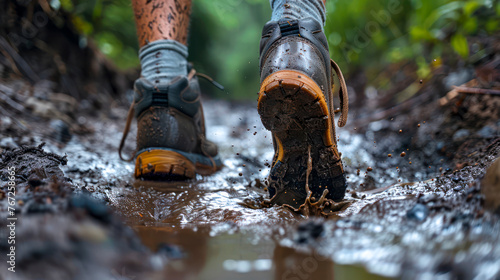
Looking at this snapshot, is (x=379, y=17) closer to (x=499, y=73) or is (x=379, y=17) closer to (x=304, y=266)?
(x=499, y=73)

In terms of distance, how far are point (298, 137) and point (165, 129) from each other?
2.50 ft

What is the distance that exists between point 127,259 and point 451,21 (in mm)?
3817

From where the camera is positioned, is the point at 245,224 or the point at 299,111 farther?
the point at 299,111

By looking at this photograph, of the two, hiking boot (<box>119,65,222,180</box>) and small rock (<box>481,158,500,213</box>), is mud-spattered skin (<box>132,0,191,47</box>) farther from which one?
small rock (<box>481,158,500,213</box>)

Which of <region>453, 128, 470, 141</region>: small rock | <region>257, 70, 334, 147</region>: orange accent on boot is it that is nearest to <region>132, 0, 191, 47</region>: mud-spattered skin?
<region>257, 70, 334, 147</region>: orange accent on boot

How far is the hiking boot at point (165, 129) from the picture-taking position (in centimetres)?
166

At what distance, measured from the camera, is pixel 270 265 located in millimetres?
689

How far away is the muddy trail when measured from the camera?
59 centimetres

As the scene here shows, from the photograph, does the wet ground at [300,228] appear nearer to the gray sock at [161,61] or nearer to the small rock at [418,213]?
the small rock at [418,213]

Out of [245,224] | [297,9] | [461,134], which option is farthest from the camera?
[461,134]

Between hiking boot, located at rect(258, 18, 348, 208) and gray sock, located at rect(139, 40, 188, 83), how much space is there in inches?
24.5

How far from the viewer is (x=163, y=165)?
1.65 m

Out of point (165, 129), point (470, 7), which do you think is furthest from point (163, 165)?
point (470, 7)

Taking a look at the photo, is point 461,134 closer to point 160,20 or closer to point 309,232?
point 309,232
